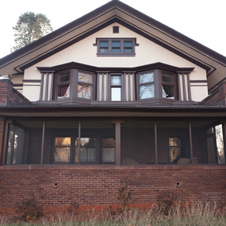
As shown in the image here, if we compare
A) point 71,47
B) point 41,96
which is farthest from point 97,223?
point 71,47

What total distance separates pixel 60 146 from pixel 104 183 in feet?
16.0

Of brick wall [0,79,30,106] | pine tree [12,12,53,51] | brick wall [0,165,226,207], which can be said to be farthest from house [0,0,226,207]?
pine tree [12,12,53,51]

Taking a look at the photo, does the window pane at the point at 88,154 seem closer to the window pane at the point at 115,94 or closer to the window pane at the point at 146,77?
the window pane at the point at 115,94

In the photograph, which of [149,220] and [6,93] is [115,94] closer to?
[6,93]

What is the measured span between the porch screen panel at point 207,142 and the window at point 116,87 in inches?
158

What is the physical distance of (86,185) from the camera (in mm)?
7961

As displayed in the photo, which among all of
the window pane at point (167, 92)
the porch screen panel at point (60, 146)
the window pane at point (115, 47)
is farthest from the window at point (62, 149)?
the window pane at point (167, 92)

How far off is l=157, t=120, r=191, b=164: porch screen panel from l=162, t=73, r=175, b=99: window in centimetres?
174

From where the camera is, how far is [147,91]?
11.4 m

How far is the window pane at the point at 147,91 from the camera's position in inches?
446

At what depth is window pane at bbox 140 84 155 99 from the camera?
11.3 m

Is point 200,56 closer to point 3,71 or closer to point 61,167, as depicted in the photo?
point 61,167

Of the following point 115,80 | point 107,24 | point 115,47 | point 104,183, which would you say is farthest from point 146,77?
Result: point 104,183

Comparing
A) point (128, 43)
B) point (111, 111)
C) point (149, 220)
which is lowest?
point (149, 220)
